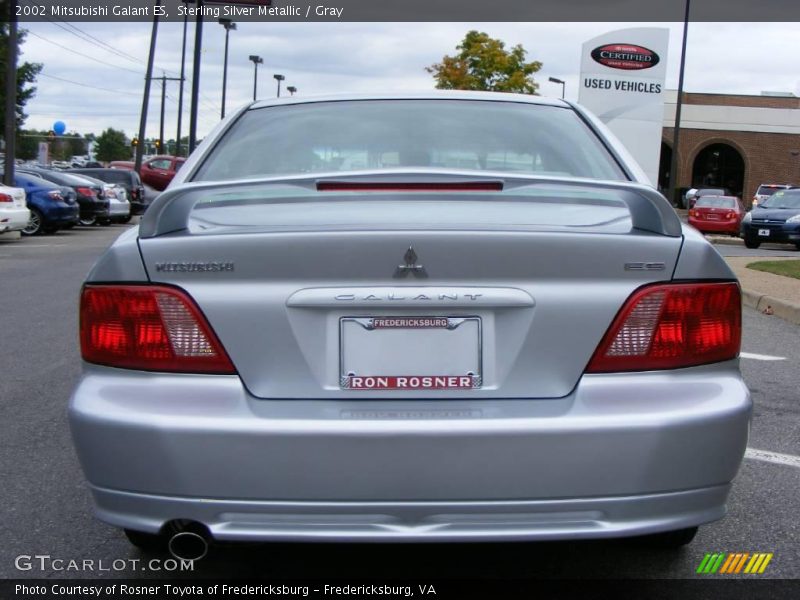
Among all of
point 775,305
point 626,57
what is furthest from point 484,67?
point 775,305

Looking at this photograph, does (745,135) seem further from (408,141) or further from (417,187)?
(417,187)

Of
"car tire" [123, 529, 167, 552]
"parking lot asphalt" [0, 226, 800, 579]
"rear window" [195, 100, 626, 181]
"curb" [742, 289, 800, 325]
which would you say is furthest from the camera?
"curb" [742, 289, 800, 325]

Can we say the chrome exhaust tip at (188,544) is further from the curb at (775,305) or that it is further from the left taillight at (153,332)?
the curb at (775,305)

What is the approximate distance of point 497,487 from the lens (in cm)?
258

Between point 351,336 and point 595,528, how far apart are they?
0.79m

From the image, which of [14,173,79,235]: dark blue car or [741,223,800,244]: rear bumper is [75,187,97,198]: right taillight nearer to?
[14,173,79,235]: dark blue car

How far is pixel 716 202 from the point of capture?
1200 inches

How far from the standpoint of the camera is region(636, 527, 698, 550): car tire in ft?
11.1

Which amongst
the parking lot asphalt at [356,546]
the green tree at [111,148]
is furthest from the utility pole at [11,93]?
the green tree at [111,148]

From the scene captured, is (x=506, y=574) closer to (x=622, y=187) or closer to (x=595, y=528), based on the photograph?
(x=595, y=528)

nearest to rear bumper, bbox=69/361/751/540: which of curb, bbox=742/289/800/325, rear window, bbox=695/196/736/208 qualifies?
curb, bbox=742/289/800/325

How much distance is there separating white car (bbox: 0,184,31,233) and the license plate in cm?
1759

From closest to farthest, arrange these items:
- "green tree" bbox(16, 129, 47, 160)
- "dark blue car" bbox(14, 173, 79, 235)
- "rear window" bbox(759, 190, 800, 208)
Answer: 1. "dark blue car" bbox(14, 173, 79, 235)
2. "rear window" bbox(759, 190, 800, 208)
3. "green tree" bbox(16, 129, 47, 160)

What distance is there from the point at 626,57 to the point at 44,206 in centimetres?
1726
